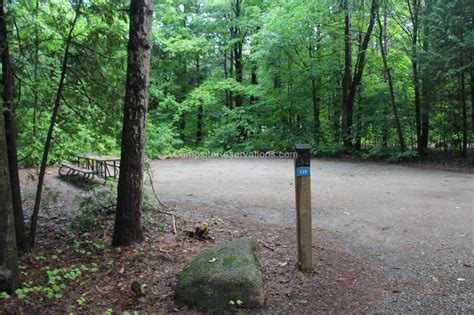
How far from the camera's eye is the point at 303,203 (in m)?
3.72

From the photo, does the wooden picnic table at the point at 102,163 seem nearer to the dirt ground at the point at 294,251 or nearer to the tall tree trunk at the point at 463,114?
the dirt ground at the point at 294,251

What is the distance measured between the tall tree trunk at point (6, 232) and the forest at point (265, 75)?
71.4 inches

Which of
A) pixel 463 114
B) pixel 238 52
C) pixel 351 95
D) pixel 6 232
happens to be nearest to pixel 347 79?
pixel 351 95

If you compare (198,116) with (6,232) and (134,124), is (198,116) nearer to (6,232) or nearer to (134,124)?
(134,124)

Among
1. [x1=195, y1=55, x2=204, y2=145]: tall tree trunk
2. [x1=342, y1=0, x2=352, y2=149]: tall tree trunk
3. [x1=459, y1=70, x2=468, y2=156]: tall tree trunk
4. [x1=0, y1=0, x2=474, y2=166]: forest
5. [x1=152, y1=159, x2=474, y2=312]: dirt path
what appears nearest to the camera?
[x1=152, y1=159, x2=474, y2=312]: dirt path

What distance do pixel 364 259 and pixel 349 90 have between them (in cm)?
1334

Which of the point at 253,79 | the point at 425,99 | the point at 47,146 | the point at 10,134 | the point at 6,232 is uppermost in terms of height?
the point at 253,79

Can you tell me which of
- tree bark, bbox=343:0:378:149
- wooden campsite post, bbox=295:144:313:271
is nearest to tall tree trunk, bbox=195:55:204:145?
tree bark, bbox=343:0:378:149

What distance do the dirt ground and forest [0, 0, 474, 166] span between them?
4.59 feet

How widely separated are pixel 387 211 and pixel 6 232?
5.69 metres

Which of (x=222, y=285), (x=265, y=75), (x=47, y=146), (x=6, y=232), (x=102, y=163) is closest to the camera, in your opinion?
(x=6, y=232)

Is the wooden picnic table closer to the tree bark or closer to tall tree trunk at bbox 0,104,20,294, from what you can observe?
tall tree trunk at bbox 0,104,20,294

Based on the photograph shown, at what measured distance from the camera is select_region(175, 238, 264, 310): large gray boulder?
9.84ft

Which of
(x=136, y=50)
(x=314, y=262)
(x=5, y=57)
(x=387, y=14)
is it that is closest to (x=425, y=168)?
(x=387, y=14)
